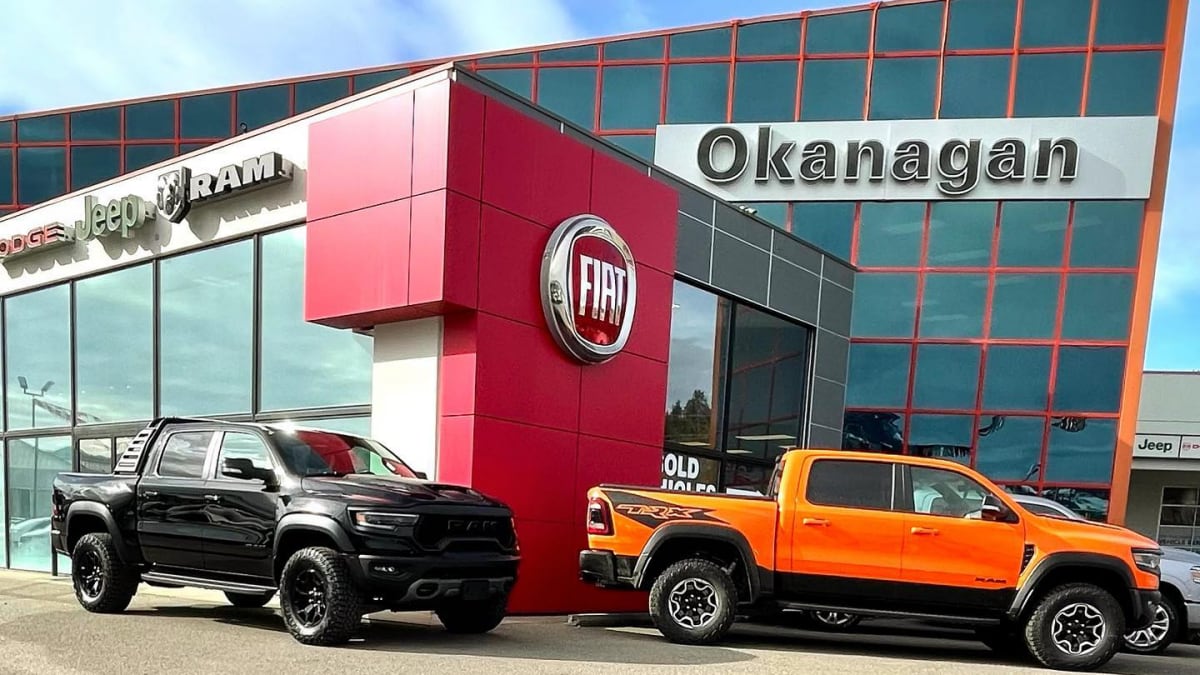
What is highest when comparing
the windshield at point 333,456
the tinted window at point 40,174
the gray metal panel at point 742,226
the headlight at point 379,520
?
the tinted window at point 40,174

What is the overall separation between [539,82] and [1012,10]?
11.2m

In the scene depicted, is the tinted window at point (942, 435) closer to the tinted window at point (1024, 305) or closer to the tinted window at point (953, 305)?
the tinted window at point (953, 305)

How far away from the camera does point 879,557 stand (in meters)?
7.85

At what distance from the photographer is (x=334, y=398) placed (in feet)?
35.8

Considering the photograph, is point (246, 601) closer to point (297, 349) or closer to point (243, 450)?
point (243, 450)

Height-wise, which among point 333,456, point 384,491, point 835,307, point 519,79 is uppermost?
point 519,79

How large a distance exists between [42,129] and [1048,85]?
2769 centimetres

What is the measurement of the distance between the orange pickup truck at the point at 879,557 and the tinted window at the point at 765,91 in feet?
46.7

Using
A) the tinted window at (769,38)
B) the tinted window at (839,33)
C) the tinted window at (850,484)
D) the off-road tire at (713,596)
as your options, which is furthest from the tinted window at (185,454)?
the tinted window at (839,33)

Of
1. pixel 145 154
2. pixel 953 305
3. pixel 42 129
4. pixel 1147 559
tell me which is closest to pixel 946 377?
pixel 953 305

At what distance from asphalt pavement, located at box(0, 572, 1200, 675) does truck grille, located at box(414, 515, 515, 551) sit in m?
0.79

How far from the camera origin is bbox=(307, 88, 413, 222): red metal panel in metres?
9.35

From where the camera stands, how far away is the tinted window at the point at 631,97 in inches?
851

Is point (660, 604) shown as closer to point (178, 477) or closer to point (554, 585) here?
point (554, 585)
